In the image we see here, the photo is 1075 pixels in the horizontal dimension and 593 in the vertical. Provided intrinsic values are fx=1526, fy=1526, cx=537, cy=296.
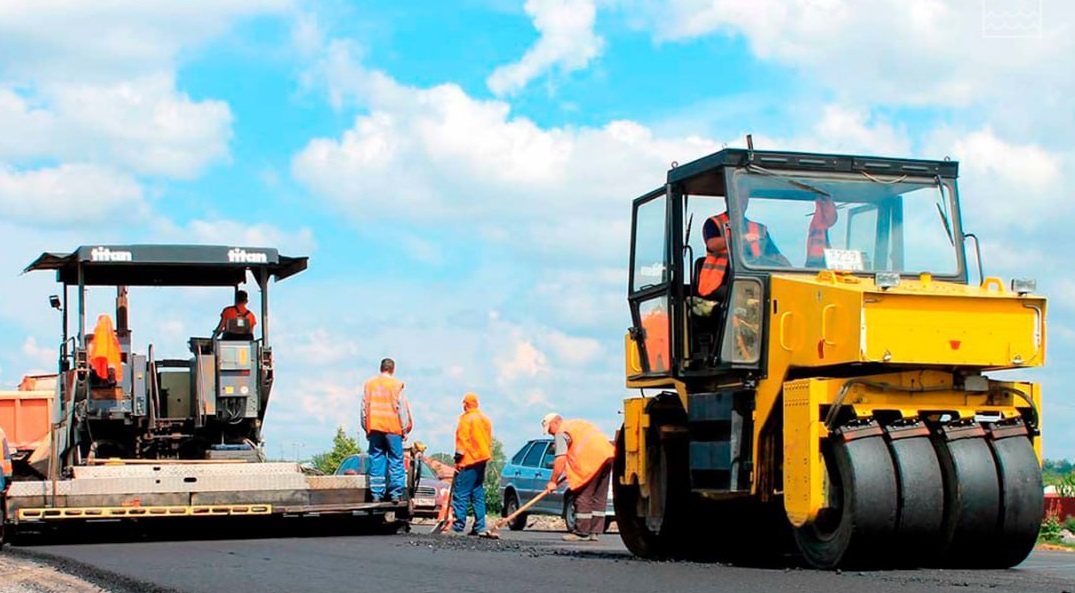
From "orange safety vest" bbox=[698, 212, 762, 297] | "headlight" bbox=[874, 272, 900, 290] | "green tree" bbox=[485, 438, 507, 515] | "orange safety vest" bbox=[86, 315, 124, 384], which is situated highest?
"orange safety vest" bbox=[698, 212, 762, 297]

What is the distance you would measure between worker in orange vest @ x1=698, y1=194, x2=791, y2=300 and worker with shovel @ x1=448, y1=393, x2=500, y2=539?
17.4ft

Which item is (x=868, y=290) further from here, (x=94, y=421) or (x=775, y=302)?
(x=94, y=421)

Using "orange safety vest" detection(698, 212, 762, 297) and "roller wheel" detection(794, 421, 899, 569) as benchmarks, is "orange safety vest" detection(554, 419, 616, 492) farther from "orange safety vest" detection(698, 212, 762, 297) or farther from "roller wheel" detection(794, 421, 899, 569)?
"roller wheel" detection(794, 421, 899, 569)

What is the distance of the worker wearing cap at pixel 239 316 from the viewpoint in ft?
54.3

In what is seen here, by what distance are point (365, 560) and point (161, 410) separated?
5.89m

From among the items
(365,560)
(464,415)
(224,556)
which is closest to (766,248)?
(365,560)

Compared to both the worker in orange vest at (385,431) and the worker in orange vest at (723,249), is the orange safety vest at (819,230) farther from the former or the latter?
the worker in orange vest at (385,431)

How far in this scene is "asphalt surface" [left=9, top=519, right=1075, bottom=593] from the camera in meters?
8.50

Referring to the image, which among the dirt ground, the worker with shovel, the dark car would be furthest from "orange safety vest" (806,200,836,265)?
the dark car

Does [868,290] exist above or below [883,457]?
above

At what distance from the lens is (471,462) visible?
51.4ft

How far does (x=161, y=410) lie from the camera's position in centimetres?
1659

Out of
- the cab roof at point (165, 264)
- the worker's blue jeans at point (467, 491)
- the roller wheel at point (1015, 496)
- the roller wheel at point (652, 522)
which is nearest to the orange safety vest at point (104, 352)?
the cab roof at point (165, 264)

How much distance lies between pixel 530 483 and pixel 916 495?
12578mm
